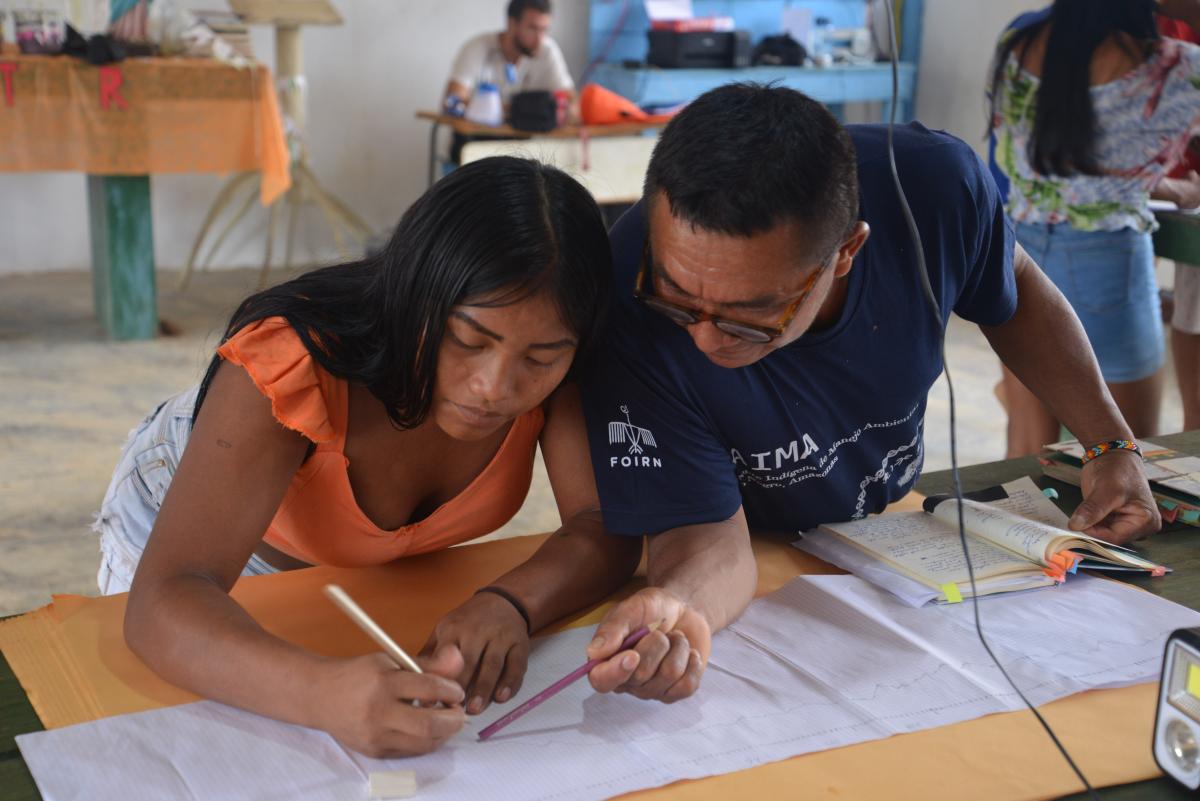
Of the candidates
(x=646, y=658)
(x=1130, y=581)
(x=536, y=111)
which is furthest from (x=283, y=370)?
(x=536, y=111)

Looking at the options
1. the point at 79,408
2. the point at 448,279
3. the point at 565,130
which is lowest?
the point at 79,408

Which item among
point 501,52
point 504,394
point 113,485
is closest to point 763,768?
point 504,394

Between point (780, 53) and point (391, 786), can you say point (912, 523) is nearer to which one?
point (391, 786)

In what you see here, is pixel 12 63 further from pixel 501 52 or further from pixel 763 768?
pixel 763 768

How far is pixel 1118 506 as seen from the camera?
57.9 inches

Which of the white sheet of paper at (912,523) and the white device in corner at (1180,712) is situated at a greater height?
the white device in corner at (1180,712)

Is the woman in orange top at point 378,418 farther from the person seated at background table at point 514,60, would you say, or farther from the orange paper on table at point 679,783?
the person seated at background table at point 514,60

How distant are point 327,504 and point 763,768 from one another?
52cm

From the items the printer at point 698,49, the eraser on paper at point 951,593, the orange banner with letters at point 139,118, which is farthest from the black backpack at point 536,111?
the eraser on paper at point 951,593

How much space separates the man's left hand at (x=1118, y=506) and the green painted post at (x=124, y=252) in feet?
12.3

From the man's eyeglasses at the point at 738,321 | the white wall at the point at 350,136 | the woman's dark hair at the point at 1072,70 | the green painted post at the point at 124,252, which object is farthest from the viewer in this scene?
the white wall at the point at 350,136

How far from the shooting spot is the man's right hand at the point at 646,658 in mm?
1062

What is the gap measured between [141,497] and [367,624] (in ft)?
2.24

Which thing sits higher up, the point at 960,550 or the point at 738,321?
the point at 738,321
